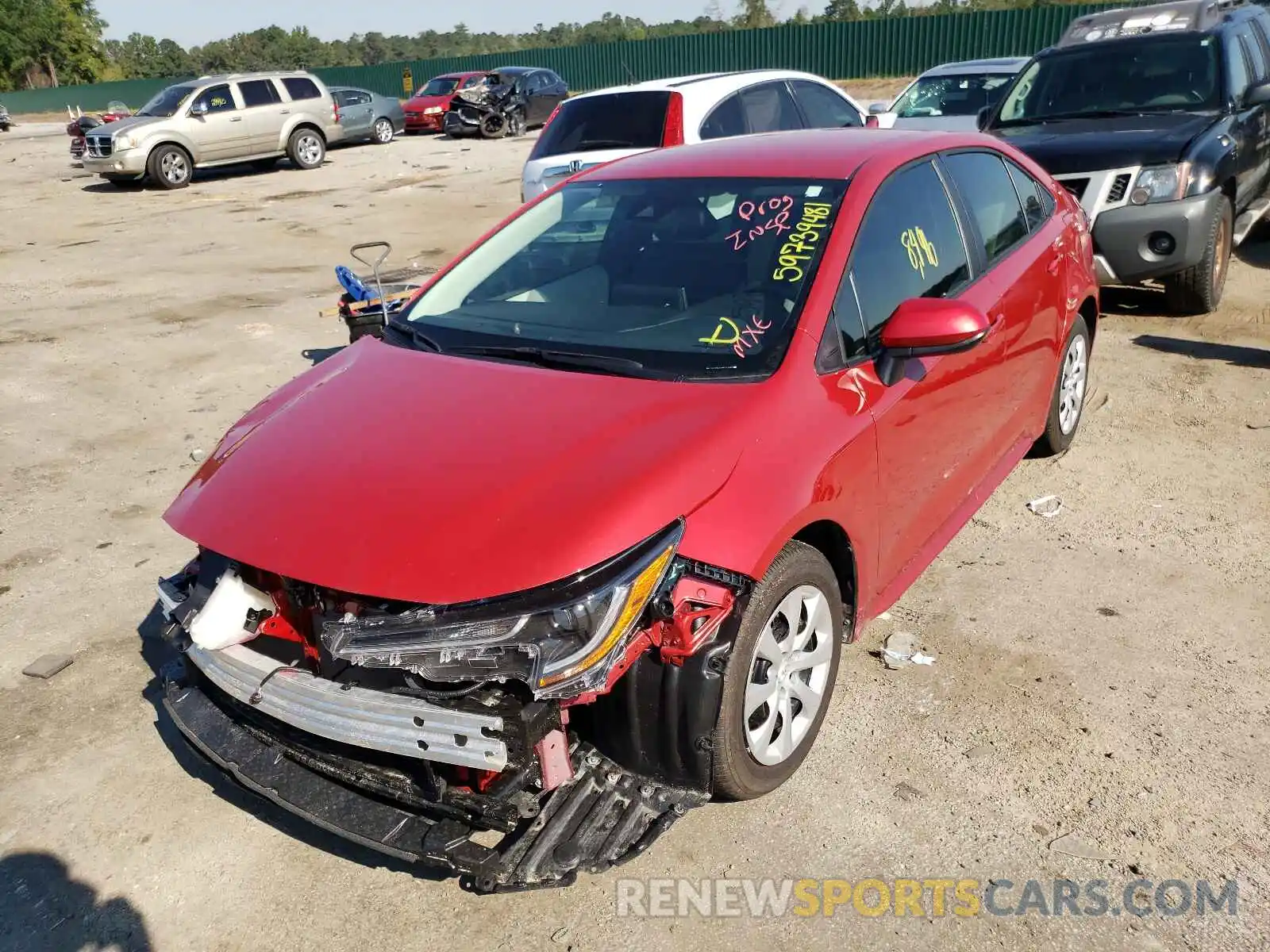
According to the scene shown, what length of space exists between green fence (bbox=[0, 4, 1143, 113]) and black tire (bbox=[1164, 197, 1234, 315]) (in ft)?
87.0

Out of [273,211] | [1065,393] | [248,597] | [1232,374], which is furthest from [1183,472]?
[273,211]

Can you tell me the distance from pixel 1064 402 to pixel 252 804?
162 inches

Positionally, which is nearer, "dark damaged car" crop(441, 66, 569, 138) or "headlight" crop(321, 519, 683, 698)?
"headlight" crop(321, 519, 683, 698)

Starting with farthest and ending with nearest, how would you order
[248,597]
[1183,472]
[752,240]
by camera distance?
1. [1183,472]
2. [752,240]
3. [248,597]

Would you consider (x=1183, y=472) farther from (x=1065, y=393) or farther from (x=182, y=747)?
(x=182, y=747)

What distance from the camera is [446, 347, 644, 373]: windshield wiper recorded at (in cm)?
318

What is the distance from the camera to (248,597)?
2842 millimetres

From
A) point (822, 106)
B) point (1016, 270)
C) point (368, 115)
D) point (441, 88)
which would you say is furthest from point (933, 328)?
point (441, 88)

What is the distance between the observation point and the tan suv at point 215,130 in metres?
18.1

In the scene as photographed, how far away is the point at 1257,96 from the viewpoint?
757cm

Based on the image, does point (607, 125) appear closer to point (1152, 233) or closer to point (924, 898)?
point (1152, 233)

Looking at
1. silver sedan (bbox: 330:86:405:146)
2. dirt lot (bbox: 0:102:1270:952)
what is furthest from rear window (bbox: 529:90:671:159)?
silver sedan (bbox: 330:86:405:146)

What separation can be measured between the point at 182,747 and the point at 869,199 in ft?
9.75

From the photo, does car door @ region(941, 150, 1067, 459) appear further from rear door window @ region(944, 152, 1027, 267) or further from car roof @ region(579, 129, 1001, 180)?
car roof @ region(579, 129, 1001, 180)
